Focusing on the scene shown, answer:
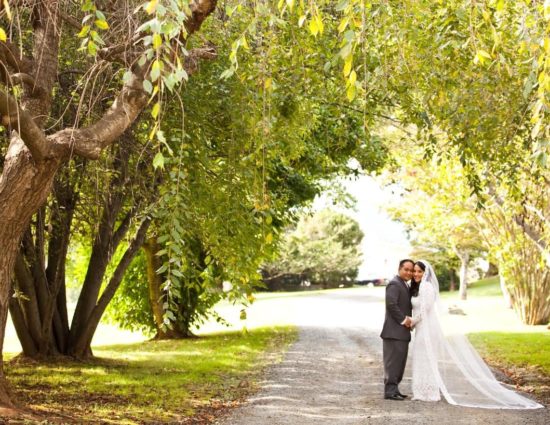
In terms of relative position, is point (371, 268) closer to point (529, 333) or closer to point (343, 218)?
point (343, 218)

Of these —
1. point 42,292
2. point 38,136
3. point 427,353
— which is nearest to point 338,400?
point 427,353

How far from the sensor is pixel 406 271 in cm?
1051

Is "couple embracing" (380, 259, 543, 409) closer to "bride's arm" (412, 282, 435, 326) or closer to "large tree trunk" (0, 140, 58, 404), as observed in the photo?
"bride's arm" (412, 282, 435, 326)

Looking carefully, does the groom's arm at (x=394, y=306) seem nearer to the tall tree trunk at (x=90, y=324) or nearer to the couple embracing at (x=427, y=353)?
the couple embracing at (x=427, y=353)

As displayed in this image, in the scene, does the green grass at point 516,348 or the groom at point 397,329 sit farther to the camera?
the green grass at point 516,348

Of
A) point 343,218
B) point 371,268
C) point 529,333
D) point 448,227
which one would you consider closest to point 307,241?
point 343,218

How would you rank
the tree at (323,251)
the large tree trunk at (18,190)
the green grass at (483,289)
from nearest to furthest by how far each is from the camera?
1. the large tree trunk at (18,190)
2. the green grass at (483,289)
3. the tree at (323,251)

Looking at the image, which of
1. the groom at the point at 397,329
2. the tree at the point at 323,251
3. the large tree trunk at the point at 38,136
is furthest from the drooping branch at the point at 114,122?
the tree at the point at 323,251

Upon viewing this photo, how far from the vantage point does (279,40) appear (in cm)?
859

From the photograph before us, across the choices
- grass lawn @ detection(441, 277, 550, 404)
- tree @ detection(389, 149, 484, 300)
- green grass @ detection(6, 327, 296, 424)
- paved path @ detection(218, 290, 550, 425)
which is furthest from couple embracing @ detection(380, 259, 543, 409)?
tree @ detection(389, 149, 484, 300)

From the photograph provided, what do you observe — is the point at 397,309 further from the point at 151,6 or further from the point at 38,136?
the point at 151,6

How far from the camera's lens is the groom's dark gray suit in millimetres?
10086

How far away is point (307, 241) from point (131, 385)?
47.4 metres

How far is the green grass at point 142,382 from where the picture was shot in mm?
9165
